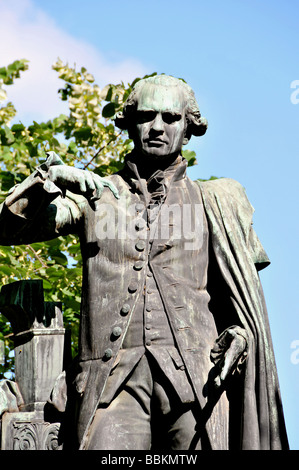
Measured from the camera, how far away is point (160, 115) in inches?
292

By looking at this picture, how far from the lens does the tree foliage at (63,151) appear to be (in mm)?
12172

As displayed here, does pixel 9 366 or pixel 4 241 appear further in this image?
pixel 9 366

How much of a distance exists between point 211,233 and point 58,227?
3.22ft

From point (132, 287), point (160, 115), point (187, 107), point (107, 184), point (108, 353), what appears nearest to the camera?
point (108, 353)

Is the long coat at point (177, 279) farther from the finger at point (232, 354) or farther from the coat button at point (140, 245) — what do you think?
the finger at point (232, 354)

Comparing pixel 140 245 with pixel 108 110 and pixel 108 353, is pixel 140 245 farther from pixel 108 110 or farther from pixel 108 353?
pixel 108 110

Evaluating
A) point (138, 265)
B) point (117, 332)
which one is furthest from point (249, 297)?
point (117, 332)

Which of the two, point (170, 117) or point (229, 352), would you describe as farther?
point (170, 117)

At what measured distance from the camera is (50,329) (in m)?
7.66

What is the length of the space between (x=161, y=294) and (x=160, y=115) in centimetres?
119
